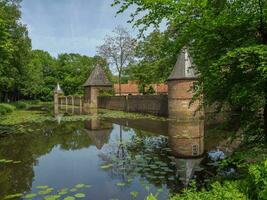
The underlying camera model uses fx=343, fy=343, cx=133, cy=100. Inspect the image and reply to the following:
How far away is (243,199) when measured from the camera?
180 inches

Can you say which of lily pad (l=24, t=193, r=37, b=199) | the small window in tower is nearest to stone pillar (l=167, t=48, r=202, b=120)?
the small window in tower

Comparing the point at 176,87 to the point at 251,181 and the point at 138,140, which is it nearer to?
the point at 138,140

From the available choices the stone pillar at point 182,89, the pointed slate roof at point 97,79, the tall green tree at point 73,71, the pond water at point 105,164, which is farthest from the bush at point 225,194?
the tall green tree at point 73,71

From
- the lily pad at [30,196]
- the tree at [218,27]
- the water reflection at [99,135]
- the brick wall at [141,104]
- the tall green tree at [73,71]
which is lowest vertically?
the lily pad at [30,196]

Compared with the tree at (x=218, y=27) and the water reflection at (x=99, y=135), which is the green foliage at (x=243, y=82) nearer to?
the tree at (x=218, y=27)

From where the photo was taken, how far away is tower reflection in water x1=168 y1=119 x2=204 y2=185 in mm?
10254

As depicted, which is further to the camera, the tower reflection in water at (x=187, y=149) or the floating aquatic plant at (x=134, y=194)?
the tower reflection in water at (x=187, y=149)

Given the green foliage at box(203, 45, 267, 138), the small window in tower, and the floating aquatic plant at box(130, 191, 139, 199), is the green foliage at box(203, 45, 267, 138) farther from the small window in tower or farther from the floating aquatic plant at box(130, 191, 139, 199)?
the small window in tower

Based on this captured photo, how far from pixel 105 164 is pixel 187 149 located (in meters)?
3.65

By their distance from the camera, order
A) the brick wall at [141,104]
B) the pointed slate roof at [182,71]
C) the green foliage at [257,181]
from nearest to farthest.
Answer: the green foliage at [257,181], the pointed slate roof at [182,71], the brick wall at [141,104]

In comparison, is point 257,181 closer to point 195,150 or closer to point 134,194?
point 134,194

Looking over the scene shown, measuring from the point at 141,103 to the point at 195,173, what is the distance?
86.6 feet

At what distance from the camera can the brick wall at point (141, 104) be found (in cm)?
3164

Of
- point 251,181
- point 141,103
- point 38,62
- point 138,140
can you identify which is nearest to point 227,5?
point 251,181
